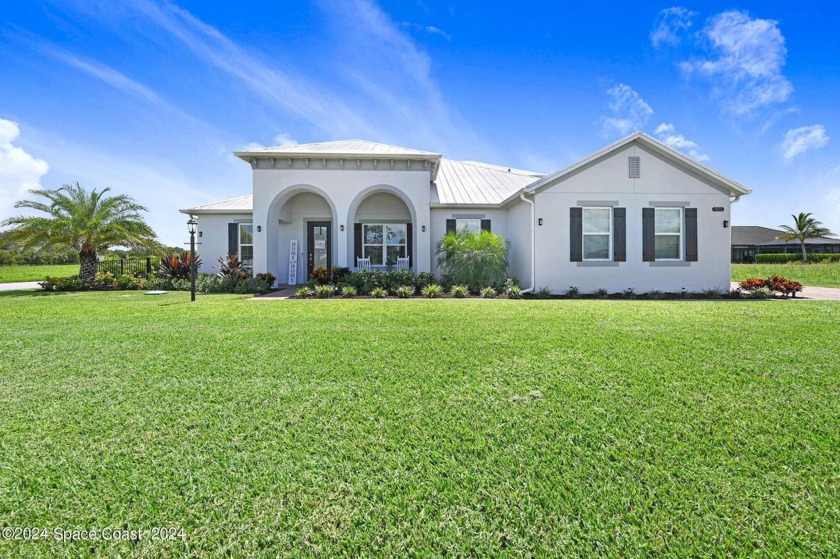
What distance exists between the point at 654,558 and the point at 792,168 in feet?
86.5

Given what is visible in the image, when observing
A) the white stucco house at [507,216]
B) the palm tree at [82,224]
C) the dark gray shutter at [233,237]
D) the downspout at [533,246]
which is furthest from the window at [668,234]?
the palm tree at [82,224]

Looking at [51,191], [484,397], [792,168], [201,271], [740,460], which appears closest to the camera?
[740,460]

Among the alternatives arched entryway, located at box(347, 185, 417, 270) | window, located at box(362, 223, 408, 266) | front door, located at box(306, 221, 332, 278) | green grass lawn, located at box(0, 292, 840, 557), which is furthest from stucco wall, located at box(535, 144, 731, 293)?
front door, located at box(306, 221, 332, 278)

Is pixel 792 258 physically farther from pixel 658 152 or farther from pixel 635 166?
pixel 635 166

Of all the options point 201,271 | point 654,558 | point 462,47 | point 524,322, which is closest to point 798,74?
point 462,47

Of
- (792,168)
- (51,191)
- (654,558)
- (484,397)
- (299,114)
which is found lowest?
(654,558)

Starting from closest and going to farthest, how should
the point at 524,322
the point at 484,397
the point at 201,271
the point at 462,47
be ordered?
the point at 484,397
the point at 524,322
the point at 462,47
the point at 201,271

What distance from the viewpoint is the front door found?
16.1 m

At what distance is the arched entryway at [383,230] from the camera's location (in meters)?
15.2

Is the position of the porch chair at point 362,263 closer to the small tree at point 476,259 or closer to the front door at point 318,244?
the front door at point 318,244

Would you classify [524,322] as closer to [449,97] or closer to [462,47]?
[462,47]

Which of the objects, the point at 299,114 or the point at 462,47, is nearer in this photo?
the point at 462,47

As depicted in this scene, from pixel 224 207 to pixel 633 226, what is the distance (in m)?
16.2

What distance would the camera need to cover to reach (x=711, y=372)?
4027 mm
